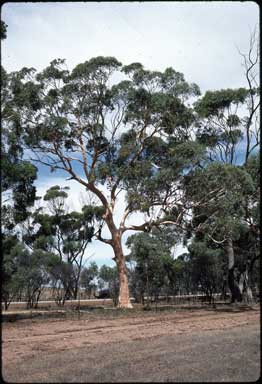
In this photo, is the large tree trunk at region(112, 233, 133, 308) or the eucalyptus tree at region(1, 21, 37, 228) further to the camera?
the large tree trunk at region(112, 233, 133, 308)

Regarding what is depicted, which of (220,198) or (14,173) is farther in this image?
(220,198)

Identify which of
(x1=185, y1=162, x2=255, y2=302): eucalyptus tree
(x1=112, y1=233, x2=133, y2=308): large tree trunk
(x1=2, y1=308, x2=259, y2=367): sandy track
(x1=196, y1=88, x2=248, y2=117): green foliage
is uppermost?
(x1=196, y1=88, x2=248, y2=117): green foliage

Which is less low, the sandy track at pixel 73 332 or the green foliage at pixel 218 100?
the green foliage at pixel 218 100

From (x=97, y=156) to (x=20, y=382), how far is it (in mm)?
15656

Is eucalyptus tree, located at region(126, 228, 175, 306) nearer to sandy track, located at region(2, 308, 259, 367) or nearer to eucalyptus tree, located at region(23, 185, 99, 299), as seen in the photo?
eucalyptus tree, located at region(23, 185, 99, 299)

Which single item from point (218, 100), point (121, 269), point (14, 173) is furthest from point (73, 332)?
point (218, 100)

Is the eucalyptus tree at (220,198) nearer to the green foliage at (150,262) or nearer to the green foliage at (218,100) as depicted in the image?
the green foliage at (218,100)

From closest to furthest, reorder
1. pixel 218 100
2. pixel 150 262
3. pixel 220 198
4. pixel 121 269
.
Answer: pixel 220 198
pixel 121 269
pixel 218 100
pixel 150 262

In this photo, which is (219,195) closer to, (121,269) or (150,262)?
(121,269)

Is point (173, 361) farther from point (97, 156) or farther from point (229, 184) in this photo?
point (97, 156)

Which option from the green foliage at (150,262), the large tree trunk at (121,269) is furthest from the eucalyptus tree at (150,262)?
the large tree trunk at (121,269)

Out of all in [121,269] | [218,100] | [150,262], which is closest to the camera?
[121,269]

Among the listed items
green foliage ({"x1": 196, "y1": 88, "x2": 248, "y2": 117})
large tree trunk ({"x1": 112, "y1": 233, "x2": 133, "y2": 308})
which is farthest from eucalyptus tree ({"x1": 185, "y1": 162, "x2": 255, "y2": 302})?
green foliage ({"x1": 196, "y1": 88, "x2": 248, "y2": 117})

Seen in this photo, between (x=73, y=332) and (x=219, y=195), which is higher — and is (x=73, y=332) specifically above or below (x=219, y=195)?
below
